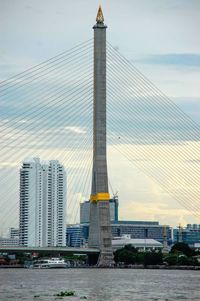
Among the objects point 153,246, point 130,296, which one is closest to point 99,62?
point 130,296

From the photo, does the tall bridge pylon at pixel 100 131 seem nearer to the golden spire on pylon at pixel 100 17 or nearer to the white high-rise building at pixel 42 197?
the golden spire on pylon at pixel 100 17

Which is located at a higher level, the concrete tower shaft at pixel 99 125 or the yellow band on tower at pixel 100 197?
the concrete tower shaft at pixel 99 125

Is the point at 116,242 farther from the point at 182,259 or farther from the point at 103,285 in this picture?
the point at 103,285

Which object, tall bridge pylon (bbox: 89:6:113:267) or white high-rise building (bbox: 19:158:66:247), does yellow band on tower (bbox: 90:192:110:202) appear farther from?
white high-rise building (bbox: 19:158:66:247)

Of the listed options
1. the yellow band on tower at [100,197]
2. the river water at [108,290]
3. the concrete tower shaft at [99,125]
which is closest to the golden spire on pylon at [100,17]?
the concrete tower shaft at [99,125]

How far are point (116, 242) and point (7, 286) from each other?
10835 centimetres

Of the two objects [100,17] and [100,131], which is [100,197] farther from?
[100,17]

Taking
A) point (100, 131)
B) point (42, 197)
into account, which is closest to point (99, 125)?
point (100, 131)

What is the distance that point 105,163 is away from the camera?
82.2 meters

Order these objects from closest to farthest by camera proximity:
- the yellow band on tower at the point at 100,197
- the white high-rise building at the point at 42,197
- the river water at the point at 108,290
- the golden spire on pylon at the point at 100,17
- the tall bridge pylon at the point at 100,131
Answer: the river water at the point at 108,290 < the tall bridge pylon at the point at 100,131 < the yellow band on tower at the point at 100,197 < the golden spire on pylon at the point at 100,17 < the white high-rise building at the point at 42,197

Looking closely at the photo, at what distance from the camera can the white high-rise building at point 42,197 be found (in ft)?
511

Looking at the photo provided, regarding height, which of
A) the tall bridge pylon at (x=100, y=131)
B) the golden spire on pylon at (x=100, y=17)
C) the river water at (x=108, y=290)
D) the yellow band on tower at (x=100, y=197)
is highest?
the golden spire on pylon at (x=100, y=17)

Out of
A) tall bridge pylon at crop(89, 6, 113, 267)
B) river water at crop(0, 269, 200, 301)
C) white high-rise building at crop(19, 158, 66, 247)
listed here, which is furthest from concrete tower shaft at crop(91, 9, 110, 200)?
white high-rise building at crop(19, 158, 66, 247)

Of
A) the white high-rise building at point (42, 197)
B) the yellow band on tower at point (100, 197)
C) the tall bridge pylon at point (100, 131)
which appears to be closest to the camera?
the tall bridge pylon at point (100, 131)
